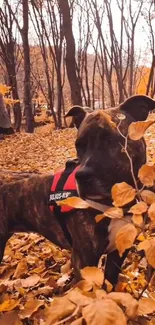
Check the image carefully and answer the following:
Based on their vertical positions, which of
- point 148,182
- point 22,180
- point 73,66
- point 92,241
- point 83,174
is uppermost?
point 73,66

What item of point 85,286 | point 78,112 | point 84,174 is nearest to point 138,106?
point 78,112

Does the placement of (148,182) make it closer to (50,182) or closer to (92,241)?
(92,241)

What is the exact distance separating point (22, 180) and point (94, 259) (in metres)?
0.93

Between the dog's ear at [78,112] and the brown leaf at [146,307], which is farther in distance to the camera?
the dog's ear at [78,112]

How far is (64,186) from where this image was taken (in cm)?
248

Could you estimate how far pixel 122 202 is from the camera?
3.61ft

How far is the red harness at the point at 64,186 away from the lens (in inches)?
95.5

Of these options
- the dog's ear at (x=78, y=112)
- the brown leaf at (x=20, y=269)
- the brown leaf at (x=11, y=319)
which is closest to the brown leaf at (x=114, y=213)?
the brown leaf at (x=11, y=319)

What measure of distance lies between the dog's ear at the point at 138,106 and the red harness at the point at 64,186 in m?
0.51

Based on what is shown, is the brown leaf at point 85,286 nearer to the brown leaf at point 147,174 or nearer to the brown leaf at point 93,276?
the brown leaf at point 93,276

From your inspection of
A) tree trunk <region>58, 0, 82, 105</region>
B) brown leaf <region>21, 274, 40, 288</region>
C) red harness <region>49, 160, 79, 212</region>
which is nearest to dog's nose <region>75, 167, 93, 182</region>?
red harness <region>49, 160, 79, 212</region>

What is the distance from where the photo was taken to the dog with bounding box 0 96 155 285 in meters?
2.07

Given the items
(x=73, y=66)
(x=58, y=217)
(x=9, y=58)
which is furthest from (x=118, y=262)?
(x=9, y=58)

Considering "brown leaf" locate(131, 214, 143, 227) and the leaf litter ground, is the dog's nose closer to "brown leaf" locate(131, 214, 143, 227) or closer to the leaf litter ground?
the leaf litter ground
